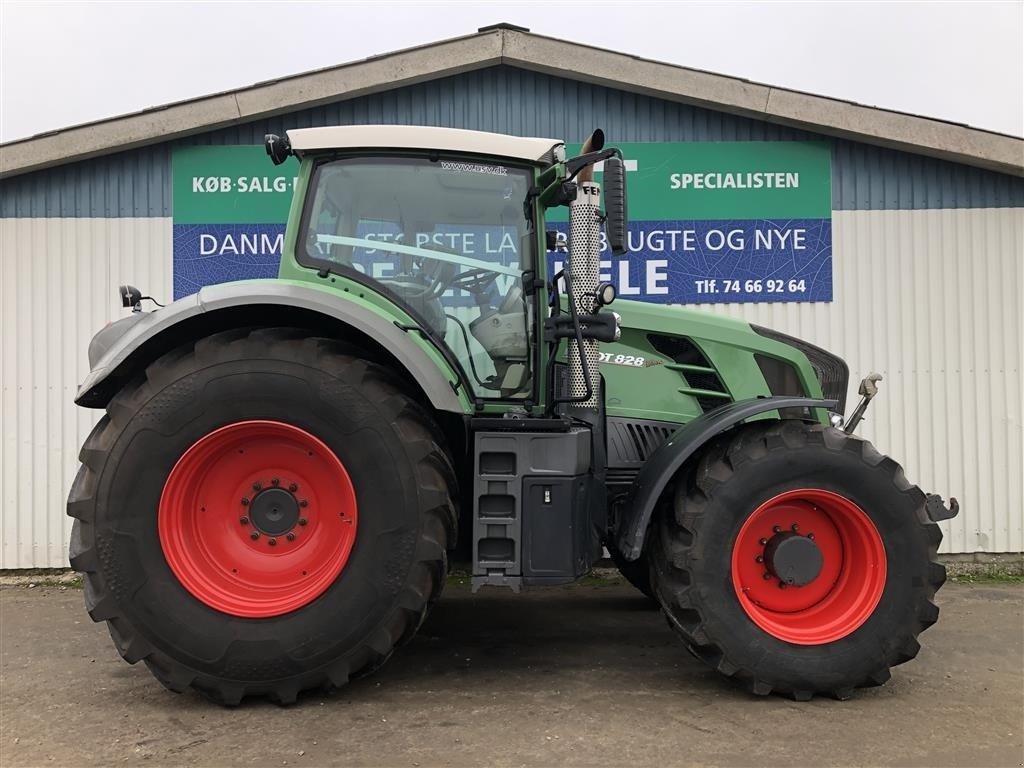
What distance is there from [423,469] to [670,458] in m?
1.13

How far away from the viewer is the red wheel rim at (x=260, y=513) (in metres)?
3.32

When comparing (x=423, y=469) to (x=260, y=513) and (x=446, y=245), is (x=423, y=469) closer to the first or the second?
(x=260, y=513)

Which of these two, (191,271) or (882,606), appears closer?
(882,606)

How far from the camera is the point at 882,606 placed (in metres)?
3.45

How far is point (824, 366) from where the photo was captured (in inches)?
176

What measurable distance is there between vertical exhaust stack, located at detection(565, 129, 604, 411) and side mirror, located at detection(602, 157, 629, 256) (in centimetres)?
30

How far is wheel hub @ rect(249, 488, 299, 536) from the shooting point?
134 inches

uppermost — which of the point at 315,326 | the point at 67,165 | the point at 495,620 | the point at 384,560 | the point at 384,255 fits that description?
the point at 67,165

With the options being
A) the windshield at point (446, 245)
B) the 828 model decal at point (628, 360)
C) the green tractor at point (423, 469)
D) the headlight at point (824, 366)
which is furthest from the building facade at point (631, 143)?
the windshield at point (446, 245)

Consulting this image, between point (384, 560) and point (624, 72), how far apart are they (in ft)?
15.4

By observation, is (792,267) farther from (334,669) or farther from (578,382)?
(334,669)

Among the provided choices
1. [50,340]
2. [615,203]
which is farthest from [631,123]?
[50,340]

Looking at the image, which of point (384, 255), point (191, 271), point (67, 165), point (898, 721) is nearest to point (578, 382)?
point (384, 255)

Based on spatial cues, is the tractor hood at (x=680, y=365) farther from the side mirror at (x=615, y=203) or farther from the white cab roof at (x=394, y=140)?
the white cab roof at (x=394, y=140)
